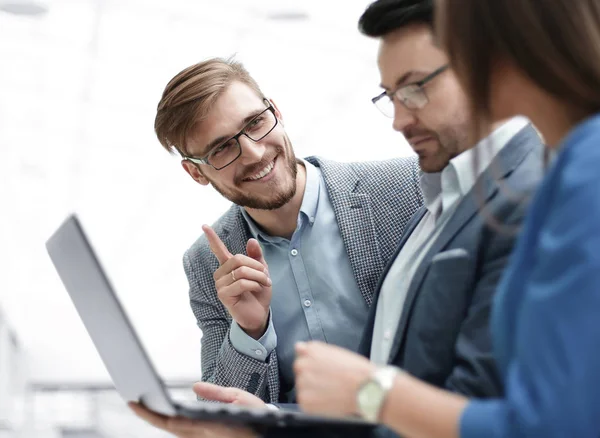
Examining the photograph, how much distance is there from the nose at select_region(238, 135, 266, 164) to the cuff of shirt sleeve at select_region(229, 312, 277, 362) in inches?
20.8

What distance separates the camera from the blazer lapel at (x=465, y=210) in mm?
1441

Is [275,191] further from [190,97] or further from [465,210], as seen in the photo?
[465,210]

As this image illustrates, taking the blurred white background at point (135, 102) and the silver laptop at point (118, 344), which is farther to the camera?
the blurred white background at point (135, 102)

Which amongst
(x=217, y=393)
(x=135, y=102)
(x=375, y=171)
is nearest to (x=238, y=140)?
(x=375, y=171)

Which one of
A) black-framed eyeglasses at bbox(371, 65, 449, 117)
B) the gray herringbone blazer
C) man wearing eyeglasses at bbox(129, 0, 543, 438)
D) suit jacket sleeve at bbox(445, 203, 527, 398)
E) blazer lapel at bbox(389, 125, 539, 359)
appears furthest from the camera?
the gray herringbone blazer

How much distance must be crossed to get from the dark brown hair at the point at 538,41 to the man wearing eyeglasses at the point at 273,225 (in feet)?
4.02

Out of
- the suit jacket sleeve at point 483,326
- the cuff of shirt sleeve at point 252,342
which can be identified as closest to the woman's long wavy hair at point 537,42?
the suit jacket sleeve at point 483,326

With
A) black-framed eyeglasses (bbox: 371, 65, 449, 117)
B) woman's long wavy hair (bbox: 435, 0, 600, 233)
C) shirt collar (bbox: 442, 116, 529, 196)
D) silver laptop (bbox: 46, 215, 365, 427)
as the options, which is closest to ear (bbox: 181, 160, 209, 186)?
silver laptop (bbox: 46, 215, 365, 427)

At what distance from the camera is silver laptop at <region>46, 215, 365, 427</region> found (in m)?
1.27

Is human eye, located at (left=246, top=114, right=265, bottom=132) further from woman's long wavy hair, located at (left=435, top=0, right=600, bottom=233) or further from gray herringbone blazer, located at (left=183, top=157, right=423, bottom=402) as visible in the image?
woman's long wavy hair, located at (left=435, top=0, right=600, bottom=233)

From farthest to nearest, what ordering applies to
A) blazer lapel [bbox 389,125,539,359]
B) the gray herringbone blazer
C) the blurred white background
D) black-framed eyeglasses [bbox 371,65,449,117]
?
the blurred white background < the gray herringbone blazer < black-framed eyeglasses [bbox 371,65,449,117] < blazer lapel [bbox 389,125,539,359]

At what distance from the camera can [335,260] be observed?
245 centimetres

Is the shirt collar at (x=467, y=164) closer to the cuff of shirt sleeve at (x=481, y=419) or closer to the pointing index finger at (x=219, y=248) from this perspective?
the cuff of shirt sleeve at (x=481, y=419)

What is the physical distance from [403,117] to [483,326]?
53 cm
